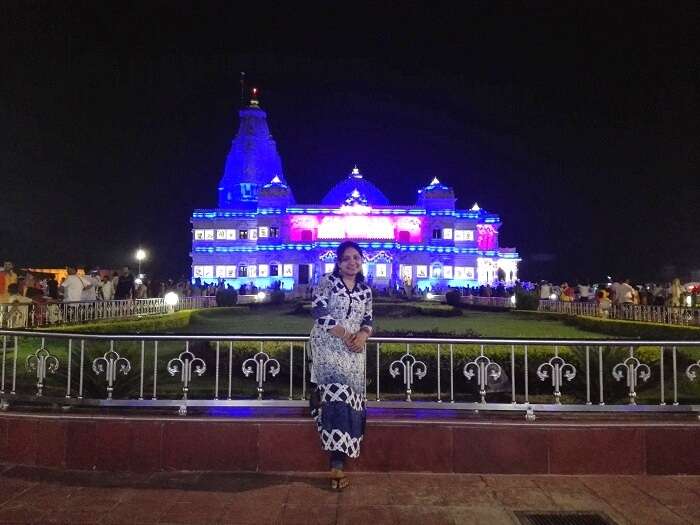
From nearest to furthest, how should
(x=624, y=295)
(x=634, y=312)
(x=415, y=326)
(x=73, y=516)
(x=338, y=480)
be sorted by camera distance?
(x=73, y=516) < (x=338, y=480) < (x=415, y=326) < (x=634, y=312) < (x=624, y=295)

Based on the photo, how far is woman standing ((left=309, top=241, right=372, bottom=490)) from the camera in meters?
4.81

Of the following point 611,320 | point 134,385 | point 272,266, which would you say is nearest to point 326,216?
point 272,266

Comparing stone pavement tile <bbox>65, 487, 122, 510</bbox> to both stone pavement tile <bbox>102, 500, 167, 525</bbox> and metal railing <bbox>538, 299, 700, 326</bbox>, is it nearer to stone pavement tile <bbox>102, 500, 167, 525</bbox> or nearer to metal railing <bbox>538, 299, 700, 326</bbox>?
stone pavement tile <bbox>102, 500, 167, 525</bbox>

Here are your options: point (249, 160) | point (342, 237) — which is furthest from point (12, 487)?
point (249, 160)

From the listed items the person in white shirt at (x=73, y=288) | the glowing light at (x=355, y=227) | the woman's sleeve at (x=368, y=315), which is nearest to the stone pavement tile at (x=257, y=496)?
the woman's sleeve at (x=368, y=315)

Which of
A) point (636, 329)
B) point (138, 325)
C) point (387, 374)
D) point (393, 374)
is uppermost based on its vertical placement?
point (393, 374)

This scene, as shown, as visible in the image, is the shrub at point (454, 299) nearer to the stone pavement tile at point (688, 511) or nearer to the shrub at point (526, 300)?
the shrub at point (526, 300)

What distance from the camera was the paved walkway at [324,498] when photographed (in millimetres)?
4316

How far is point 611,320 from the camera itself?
704 inches

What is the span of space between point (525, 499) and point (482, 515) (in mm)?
560

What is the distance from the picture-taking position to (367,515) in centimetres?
438

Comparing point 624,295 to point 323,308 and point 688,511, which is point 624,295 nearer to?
point 688,511

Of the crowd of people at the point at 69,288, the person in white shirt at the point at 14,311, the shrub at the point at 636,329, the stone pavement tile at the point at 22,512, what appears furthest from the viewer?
the shrub at the point at 636,329

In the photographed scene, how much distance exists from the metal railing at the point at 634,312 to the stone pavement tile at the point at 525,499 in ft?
42.2
